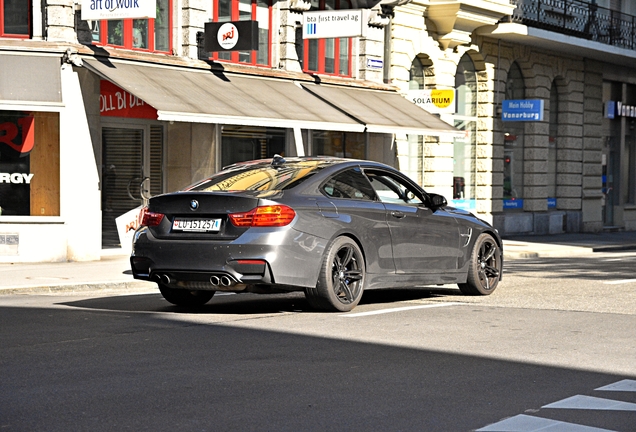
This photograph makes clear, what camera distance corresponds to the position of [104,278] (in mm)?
15289

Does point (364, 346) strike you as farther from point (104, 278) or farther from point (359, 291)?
Result: point (104, 278)

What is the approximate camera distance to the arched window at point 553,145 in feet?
111

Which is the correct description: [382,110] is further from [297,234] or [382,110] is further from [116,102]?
[297,234]

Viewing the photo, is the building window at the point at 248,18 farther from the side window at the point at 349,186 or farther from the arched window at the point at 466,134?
the side window at the point at 349,186

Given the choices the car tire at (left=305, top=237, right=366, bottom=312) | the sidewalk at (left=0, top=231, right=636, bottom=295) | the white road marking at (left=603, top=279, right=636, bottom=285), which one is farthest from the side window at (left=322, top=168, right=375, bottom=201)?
the white road marking at (left=603, top=279, right=636, bottom=285)

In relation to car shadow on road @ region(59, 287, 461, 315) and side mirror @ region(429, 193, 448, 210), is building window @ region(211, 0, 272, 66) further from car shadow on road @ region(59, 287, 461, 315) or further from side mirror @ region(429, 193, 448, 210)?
side mirror @ region(429, 193, 448, 210)

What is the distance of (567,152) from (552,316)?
2452 cm

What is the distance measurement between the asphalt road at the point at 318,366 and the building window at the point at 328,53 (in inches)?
545

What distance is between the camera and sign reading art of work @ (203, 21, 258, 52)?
68.1ft

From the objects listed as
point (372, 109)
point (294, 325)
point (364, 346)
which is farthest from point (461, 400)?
A: point (372, 109)

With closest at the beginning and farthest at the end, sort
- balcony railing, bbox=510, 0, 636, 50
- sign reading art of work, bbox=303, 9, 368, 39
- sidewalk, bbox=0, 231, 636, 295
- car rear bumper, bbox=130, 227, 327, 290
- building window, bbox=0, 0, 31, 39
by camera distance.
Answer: car rear bumper, bbox=130, 227, 327, 290
sidewalk, bbox=0, 231, 636, 295
building window, bbox=0, 0, 31, 39
sign reading art of work, bbox=303, 9, 368, 39
balcony railing, bbox=510, 0, 636, 50

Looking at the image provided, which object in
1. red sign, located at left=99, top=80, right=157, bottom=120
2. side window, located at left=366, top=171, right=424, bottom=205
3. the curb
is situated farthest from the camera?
red sign, located at left=99, top=80, right=157, bottom=120

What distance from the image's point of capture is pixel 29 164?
62.1 feet

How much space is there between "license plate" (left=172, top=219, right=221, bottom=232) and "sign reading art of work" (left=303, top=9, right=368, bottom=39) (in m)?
13.2
